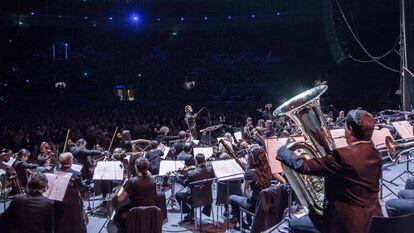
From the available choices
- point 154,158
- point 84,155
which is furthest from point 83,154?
point 154,158

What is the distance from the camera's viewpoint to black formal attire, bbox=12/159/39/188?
734 cm

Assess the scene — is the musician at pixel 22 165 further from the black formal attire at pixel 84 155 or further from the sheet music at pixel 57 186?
the sheet music at pixel 57 186

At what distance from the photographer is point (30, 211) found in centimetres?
409

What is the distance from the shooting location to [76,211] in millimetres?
4848

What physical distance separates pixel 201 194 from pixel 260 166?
1.25m

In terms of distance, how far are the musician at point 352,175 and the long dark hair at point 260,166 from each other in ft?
7.86

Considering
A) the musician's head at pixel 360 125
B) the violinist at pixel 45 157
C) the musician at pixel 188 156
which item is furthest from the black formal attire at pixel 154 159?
the musician's head at pixel 360 125

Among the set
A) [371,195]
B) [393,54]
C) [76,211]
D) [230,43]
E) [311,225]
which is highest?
[230,43]

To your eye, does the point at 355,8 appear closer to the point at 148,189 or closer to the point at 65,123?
the point at 65,123

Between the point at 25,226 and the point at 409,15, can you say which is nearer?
the point at 25,226

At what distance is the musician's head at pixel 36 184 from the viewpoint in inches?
161

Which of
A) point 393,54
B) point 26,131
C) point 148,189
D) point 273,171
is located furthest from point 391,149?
point 393,54

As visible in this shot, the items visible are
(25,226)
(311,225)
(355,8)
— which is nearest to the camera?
(311,225)

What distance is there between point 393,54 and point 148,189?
61.2 feet
